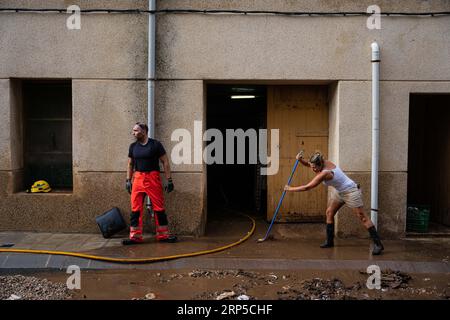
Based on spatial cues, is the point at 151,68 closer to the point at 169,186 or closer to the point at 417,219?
the point at 169,186

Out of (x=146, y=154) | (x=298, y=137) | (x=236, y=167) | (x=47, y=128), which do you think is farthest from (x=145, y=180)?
(x=236, y=167)

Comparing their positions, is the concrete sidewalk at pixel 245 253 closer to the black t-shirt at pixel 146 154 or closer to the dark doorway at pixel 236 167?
the black t-shirt at pixel 146 154

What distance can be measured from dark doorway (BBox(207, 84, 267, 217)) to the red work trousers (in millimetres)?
2684

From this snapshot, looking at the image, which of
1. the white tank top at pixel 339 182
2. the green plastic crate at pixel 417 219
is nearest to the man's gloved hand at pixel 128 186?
the white tank top at pixel 339 182

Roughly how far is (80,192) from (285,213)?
4021 millimetres

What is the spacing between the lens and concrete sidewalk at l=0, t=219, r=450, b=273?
666 centimetres

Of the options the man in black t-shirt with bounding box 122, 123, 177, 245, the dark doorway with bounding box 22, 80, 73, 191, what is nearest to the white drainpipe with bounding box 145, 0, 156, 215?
the man in black t-shirt with bounding box 122, 123, 177, 245

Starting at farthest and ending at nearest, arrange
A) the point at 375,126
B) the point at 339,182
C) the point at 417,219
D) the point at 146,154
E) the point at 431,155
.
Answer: the point at 431,155 < the point at 417,219 < the point at 375,126 < the point at 146,154 < the point at 339,182

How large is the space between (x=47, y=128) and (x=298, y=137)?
4961mm

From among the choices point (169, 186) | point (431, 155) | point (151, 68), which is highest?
point (151, 68)

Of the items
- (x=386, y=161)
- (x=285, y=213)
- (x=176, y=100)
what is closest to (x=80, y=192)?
(x=176, y=100)

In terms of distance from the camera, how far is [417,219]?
8625 millimetres

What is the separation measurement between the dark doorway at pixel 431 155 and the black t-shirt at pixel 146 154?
18.0ft

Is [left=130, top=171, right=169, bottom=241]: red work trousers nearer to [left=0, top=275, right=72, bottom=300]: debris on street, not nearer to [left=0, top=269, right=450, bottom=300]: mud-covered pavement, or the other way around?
[left=0, top=269, right=450, bottom=300]: mud-covered pavement
